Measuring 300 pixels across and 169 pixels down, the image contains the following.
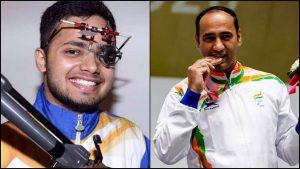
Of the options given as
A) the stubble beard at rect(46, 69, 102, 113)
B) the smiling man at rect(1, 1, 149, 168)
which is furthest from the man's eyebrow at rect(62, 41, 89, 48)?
the stubble beard at rect(46, 69, 102, 113)

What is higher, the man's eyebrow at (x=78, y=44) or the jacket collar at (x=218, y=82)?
the man's eyebrow at (x=78, y=44)

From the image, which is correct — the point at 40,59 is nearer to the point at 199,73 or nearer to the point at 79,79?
the point at 79,79

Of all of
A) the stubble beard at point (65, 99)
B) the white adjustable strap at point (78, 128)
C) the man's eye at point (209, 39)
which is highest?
the man's eye at point (209, 39)

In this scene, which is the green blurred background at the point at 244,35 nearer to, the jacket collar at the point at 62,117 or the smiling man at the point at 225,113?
the smiling man at the point at 225,113

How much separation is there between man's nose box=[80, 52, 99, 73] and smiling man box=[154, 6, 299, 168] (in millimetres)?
243

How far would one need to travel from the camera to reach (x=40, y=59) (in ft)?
4.85

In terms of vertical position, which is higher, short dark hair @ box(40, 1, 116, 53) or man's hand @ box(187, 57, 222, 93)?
short dark hair @ box(40, 1, 116, 53)

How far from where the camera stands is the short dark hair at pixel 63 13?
1470 mm

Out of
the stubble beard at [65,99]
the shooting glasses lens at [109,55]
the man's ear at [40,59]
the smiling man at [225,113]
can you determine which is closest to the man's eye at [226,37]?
the smiling man at [225,113]

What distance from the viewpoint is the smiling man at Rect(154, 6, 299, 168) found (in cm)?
138

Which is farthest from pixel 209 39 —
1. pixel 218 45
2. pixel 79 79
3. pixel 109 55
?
pixel 79 79

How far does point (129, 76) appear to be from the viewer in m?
1.53

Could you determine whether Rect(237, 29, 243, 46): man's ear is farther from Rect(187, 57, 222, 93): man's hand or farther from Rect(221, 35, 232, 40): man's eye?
Rect(187, 57, 222, 93): man's hand

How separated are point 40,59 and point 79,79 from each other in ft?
0.46
